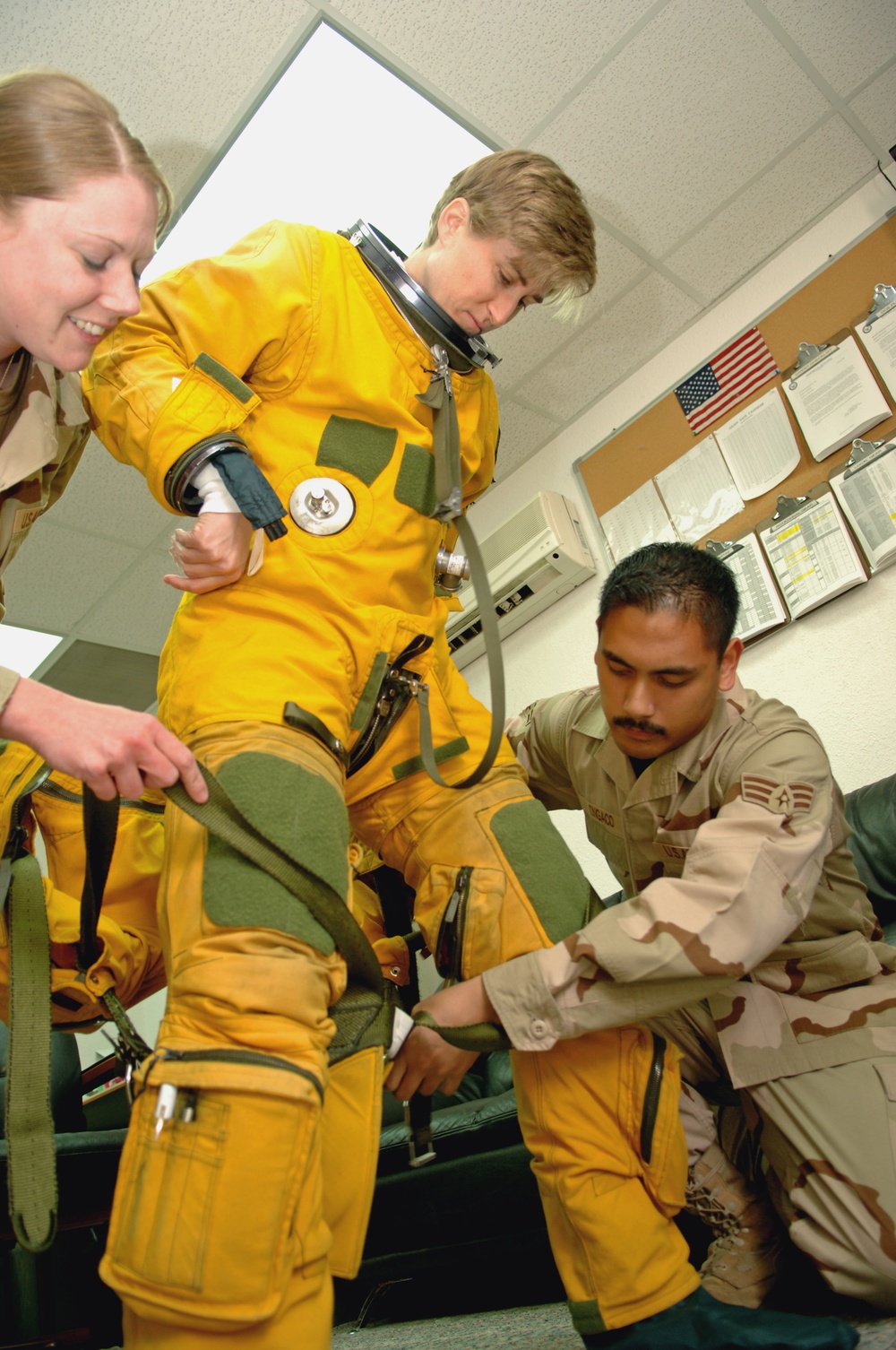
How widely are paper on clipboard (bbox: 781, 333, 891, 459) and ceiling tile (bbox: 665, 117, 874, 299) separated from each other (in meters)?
0.41

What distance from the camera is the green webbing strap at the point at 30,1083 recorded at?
30.0 inches

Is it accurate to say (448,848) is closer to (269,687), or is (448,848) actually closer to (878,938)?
(269,687)

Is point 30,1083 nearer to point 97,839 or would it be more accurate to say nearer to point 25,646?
point 97,839

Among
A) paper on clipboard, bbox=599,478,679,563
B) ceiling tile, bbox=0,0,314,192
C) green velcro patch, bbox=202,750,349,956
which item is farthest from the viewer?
paper on clipboard, bbox=599,478,679,563

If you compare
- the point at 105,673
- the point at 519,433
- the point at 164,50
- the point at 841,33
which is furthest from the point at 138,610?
the point at 841,33

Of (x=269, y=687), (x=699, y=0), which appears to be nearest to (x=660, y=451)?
(x=699, y=0)

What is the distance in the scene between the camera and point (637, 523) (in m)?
2.65

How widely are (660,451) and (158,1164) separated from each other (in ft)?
8.00

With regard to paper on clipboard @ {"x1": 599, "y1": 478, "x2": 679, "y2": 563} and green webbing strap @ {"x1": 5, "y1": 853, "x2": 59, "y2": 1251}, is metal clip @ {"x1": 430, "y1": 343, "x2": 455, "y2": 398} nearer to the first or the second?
green webbing strap @ {"x1": 5, "y1": 853, "x2": 59, "y2": 1251}

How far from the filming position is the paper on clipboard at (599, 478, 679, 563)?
8.43 ft

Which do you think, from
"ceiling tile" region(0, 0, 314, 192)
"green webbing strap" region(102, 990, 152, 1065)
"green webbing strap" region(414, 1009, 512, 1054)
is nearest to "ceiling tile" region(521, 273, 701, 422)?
"ceiling tile" region(0, 0, 314, 192)

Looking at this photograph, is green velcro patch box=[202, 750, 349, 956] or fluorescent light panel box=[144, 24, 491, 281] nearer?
green velcro patch box=[202, 750, 349, 956]

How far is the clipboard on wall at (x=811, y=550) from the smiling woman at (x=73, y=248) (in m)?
1.72

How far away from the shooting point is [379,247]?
118 centimetres
